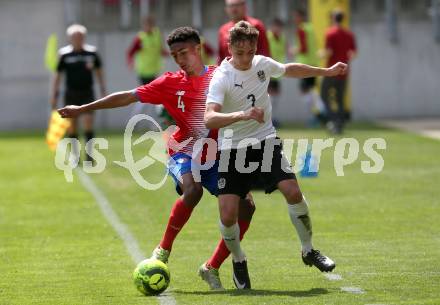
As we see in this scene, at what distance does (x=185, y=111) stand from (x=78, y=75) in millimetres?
10868

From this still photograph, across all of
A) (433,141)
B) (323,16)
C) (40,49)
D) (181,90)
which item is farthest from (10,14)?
(181,90)

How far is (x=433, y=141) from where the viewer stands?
73.2 feet

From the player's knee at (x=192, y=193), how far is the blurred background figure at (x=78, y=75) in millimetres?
10666

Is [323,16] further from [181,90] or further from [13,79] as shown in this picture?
[181,90]

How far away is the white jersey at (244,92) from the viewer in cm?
840

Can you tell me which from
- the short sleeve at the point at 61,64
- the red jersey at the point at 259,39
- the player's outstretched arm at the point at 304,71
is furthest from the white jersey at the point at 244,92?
the short sleeve at the point at 61,64

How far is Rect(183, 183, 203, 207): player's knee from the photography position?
903 centimetres

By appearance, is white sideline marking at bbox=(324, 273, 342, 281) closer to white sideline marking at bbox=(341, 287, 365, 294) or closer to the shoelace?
the shoelace

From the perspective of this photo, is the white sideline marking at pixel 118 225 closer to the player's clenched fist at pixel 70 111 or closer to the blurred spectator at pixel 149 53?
the player's clenched fist at pixel 70 111

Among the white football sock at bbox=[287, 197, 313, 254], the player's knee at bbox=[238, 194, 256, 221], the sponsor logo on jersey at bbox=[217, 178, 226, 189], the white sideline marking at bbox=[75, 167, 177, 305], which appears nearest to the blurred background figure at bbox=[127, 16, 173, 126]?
the white sideline marking at bbox=[75, 167, 177, 305]

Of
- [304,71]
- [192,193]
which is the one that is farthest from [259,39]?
[192,193]

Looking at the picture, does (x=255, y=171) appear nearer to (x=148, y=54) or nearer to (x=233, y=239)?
(x=233, y=239)

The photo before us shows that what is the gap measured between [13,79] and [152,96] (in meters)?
21.4

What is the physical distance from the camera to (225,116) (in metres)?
7.96
